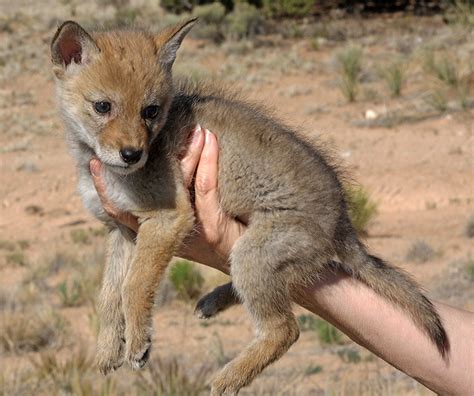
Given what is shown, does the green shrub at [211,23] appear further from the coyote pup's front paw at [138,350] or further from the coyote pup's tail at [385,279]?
the coyote pup's front paw at [138,350]

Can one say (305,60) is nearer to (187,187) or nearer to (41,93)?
(41,93)

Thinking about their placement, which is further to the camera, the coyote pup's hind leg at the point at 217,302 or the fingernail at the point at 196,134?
the coyote pup's hind leg at the point at 217,302

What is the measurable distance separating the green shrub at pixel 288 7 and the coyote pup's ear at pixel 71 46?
98.0 feet

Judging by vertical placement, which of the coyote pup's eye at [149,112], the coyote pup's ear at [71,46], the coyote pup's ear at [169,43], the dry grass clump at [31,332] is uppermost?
the coyote pup's ear at [71,46]

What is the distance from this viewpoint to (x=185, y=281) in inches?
534

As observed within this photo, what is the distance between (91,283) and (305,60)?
16828mm

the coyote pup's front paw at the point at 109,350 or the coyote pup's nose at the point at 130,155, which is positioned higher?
the coyote pup's nose at the point at 130,155

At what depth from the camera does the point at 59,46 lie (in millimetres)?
5156

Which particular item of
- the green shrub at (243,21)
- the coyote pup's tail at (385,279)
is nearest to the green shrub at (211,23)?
the green shrub at (243,21)

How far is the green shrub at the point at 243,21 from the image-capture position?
32219mm

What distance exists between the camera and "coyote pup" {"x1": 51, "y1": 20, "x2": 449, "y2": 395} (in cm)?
499

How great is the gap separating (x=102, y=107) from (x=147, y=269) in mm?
879

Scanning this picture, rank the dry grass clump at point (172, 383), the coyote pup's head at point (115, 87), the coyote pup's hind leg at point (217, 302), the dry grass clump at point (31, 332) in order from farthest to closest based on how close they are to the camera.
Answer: the dry grass clump at point (31, 332), the dry grass clump at point (172, 383), the coyote pup's hind leg at point (217, 302), the coyote pup's head at point (115, 87)

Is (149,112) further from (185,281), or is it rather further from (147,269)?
(185,281)
